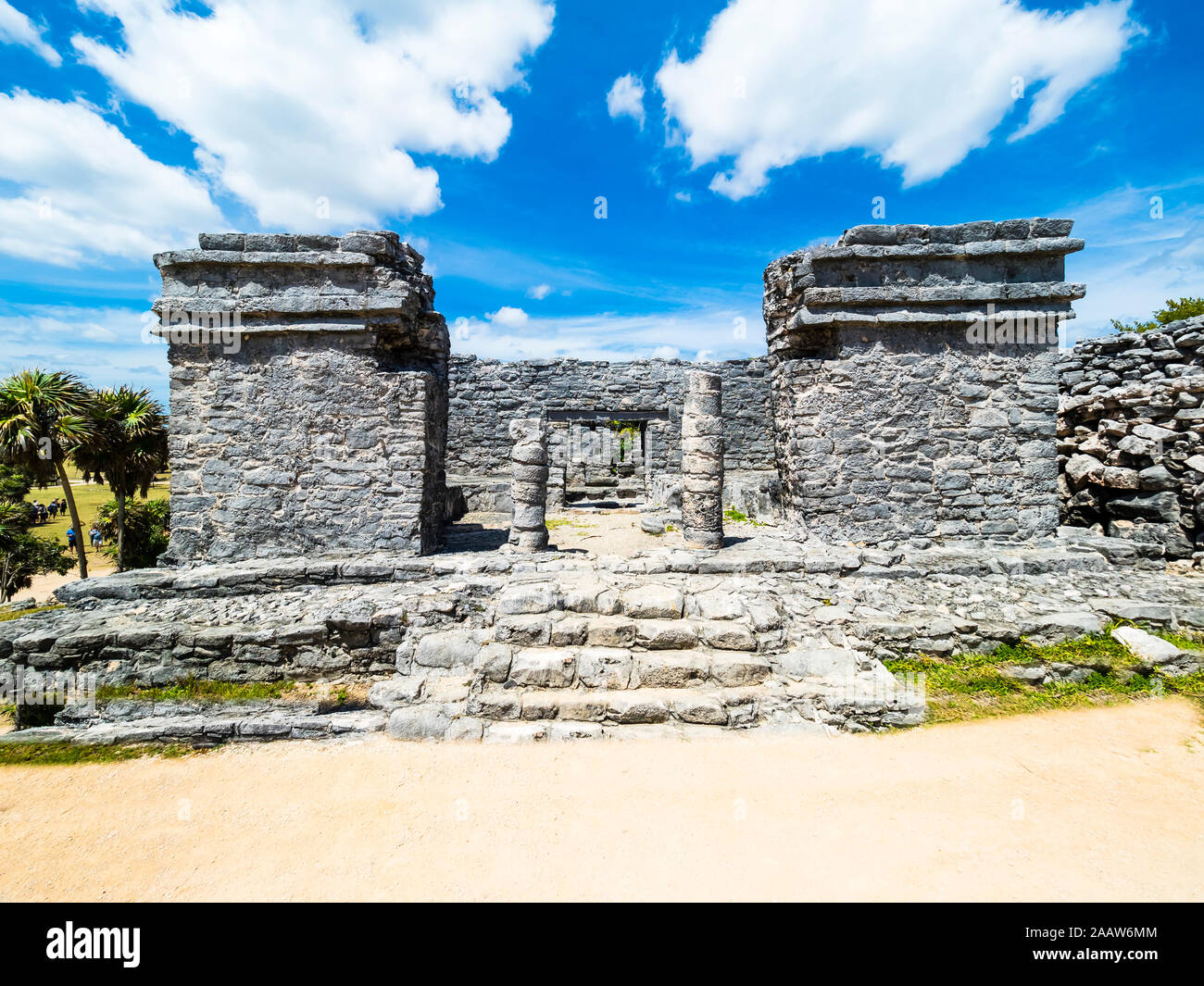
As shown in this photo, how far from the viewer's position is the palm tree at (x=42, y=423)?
12.4 metres

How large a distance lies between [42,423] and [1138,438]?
70.7ft

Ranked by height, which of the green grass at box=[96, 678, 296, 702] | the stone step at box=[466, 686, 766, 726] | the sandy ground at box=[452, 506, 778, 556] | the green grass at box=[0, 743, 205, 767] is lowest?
the green grass at box=[0, 743, 205, 767]

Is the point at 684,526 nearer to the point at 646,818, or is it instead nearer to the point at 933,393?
the point at 933,393

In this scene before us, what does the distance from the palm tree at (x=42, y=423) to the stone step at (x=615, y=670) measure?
13411 mm

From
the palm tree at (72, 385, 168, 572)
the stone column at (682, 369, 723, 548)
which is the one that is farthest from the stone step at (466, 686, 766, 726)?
the palm tree at (72, 385, 168, 572)

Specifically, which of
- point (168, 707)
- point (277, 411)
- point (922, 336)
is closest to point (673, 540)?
point (922, 336)

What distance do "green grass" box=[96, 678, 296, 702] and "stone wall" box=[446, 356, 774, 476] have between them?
10721 mm

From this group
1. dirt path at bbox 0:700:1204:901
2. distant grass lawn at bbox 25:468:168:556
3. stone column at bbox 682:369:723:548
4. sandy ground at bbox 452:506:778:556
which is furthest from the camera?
distant grass lawn at bbox 25:468:168:556

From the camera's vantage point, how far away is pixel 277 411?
7.32 m

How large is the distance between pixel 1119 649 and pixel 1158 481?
10.7ft

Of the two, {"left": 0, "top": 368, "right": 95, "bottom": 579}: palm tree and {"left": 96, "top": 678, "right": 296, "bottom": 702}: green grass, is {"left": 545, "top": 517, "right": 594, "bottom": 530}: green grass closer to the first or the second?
{"left": 96, "top": 678, "right": 296, "bottom": 702}: green grass

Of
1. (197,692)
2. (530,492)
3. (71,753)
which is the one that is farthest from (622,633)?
(71,753)

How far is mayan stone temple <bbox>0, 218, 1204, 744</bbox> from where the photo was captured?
5.55 metres

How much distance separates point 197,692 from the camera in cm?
592
